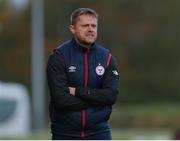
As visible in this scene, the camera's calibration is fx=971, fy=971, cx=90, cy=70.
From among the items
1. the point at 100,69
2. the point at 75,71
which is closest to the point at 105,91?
the point at 100,69

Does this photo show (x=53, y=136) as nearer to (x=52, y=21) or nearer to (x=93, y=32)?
(x=93, y=32)

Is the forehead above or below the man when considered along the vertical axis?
above

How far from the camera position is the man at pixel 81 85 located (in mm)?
8758

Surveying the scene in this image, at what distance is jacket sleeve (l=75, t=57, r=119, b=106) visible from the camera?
8.86 m

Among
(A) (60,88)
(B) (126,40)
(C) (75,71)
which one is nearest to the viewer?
(C) (75,71)

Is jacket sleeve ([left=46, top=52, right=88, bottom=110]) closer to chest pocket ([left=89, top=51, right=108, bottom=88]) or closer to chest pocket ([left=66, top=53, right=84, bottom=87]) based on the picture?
chest pocket ([left=66, top=53, right=84, bottom=87])

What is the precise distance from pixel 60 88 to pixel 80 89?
0.19 metres

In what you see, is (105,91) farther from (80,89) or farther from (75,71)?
(75,71)

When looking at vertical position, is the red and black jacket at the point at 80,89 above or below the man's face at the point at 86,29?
below

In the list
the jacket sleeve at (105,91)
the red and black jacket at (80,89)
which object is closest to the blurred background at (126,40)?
the jacket sleeve at (105,91)

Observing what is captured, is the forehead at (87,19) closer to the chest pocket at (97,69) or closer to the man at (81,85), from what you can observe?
the man at (81,85)

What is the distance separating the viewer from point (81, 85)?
29.2 ft

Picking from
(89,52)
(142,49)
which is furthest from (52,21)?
(89,52)

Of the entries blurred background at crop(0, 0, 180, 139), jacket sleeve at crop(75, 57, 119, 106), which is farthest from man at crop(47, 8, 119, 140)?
blurred background at crop(0, 0, 180, 139)
